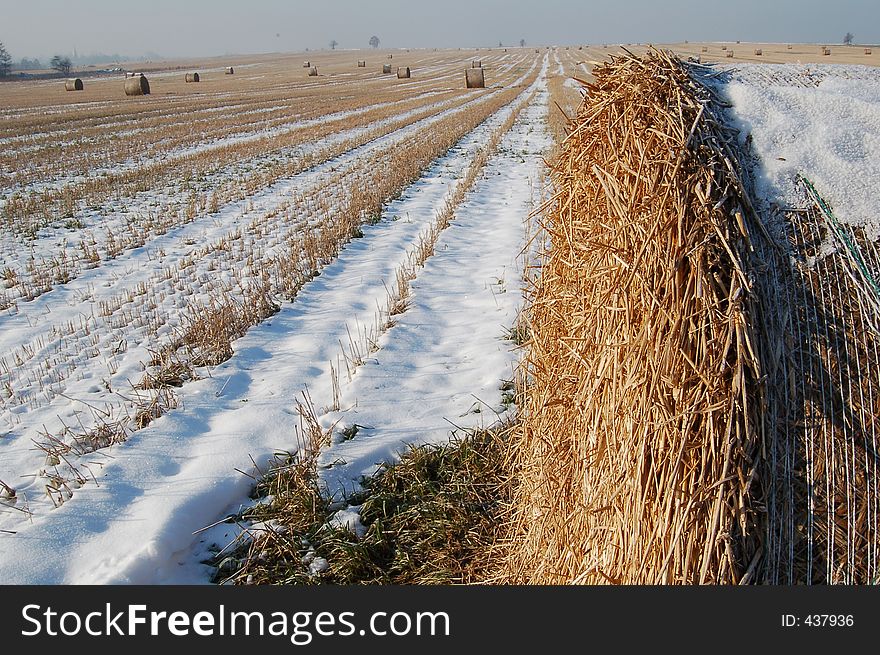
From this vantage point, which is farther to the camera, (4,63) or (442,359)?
(4,63)

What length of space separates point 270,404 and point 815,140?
4.32 metres

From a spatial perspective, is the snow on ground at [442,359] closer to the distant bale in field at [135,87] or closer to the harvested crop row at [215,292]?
the harvested crop row at [215,292]

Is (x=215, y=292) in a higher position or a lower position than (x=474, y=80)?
lower

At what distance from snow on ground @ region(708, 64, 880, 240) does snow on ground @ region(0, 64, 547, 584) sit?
9.87ft

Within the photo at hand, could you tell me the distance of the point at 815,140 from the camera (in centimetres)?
237

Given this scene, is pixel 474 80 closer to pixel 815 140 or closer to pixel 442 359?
pixel 442 359

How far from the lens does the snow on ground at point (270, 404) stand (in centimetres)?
356

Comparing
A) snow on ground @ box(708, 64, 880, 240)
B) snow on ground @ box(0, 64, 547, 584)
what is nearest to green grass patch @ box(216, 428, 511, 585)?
snow on ground @ box(0, 64, 547, 584)

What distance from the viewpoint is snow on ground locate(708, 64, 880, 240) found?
2268 mm

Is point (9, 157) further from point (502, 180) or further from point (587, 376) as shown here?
point (587, 376)

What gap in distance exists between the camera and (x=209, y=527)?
12.4 feet

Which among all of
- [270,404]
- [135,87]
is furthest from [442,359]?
[135,87]

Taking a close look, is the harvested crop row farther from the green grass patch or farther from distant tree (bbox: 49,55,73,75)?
distant tree (bbox: 49,55,73,75)

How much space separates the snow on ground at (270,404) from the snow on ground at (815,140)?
9.87ft
